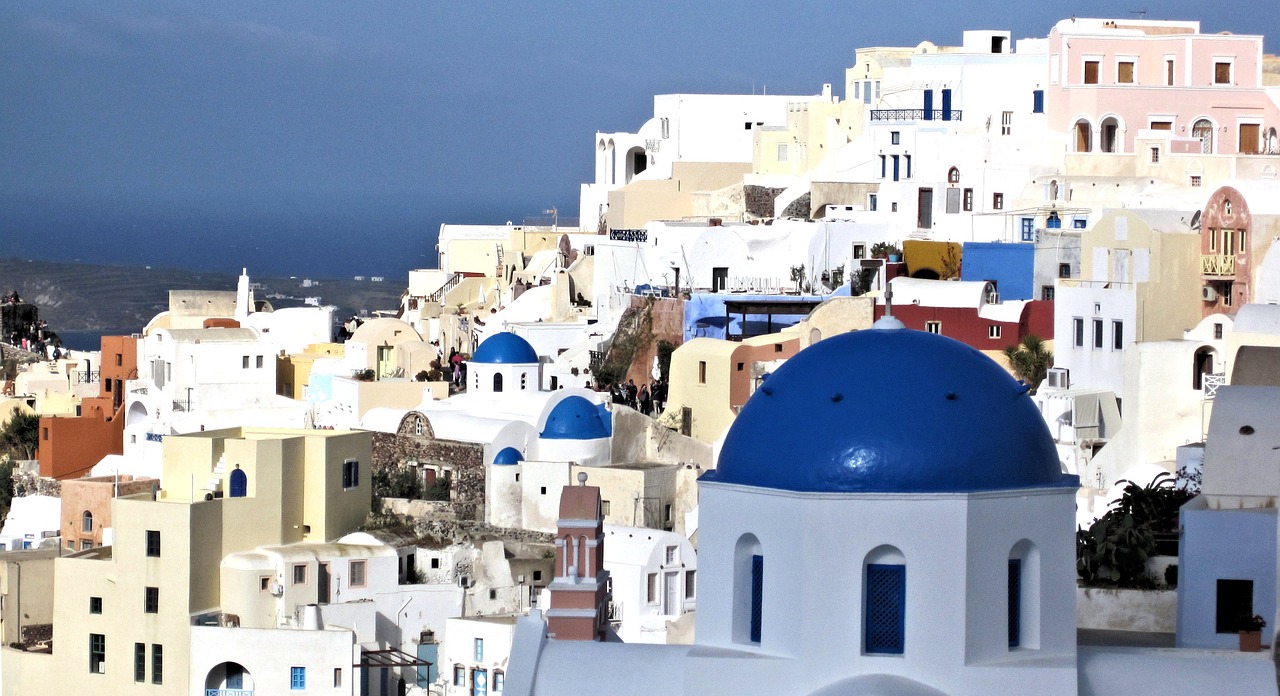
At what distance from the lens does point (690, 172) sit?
172ft

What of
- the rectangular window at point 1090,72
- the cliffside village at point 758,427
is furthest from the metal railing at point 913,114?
the rectangular window at point 1090,72

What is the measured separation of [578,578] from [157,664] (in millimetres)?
15042

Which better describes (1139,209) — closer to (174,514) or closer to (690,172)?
(174,514)

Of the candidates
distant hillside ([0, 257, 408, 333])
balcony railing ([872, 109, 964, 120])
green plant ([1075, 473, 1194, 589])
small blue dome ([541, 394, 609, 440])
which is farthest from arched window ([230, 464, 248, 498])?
distant hillside ([0, 257, 408, 333])

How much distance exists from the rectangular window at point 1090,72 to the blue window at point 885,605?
2914cm

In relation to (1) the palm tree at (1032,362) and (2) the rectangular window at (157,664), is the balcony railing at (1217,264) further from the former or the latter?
(2) the rectangular window at (157,664)

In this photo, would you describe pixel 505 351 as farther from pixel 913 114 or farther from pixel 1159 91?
pixel 1159 91

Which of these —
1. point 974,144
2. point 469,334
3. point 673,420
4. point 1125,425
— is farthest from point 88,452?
point 1125,425

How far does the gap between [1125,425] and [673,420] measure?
346 inches

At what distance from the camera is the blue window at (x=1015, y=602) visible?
44.6ft

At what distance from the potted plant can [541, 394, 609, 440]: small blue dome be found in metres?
16.5

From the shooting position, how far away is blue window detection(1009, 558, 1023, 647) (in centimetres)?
1359

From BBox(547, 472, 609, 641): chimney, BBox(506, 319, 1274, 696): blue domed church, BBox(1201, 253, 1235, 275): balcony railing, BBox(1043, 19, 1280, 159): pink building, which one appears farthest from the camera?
BBox(1043, 19, 1280, 159): pink building

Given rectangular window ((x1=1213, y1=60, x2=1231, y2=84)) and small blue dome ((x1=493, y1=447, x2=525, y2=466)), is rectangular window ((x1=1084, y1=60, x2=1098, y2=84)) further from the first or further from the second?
small blue dome ((x1=493, y1=447, x2=525, y2=466))
